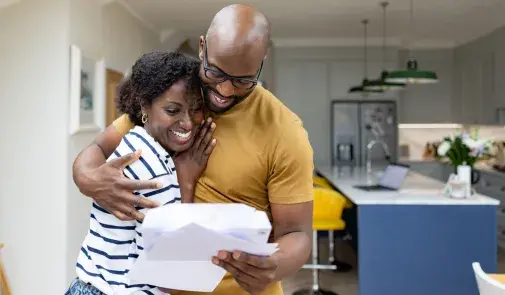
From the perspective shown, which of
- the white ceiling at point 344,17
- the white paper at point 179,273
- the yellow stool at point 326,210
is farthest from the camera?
the white ceiling at point 344,17

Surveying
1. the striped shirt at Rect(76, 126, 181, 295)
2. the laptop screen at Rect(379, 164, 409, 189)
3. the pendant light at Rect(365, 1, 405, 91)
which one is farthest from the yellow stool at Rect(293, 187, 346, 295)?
the striped shirt at Rect(76, 126, 181, 295)

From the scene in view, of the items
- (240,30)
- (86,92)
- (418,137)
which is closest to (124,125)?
(240,30)

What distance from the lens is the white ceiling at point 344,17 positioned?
4500 mm

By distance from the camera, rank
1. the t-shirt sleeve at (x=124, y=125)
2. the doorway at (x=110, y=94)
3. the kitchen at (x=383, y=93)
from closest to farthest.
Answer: the t-shirt sleeve at (x=124, y=125), the doorway at (x=110, y=94), the kitchen at (x=383, y=93)

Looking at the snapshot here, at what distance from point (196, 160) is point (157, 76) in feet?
0.68

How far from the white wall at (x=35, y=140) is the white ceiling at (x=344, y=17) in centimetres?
134

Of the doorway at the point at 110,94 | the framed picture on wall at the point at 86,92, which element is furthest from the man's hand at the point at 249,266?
the doorway at the point at 110,94

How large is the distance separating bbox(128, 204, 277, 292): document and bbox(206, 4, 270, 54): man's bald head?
31cm

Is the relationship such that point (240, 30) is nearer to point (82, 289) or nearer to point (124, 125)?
point (124, 125)

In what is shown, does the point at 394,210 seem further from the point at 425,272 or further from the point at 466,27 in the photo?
the point at 466,27

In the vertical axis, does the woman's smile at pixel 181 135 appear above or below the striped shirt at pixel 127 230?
above

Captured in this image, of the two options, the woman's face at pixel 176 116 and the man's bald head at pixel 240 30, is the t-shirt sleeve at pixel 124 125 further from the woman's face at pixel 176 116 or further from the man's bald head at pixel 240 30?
the man's bald head at pixel 240 30

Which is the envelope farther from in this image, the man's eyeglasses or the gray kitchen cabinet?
the gray kitchen cabinet

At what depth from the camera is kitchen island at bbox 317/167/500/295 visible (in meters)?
3.29
